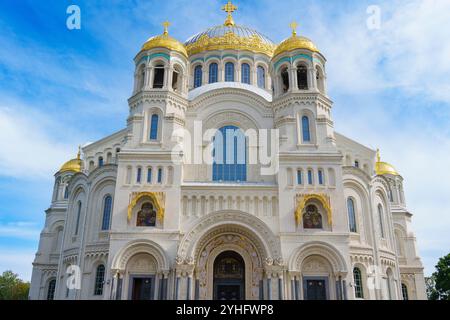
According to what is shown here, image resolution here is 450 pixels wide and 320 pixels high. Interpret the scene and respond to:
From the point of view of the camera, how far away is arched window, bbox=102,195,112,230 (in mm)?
26891

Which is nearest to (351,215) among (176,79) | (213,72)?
(176,79)

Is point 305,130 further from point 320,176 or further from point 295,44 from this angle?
point 295,44

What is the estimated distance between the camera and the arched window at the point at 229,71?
37875 millimetres

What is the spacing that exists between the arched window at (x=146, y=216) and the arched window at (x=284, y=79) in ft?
42.0

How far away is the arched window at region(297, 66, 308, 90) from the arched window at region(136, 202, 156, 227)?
13821 millimetres

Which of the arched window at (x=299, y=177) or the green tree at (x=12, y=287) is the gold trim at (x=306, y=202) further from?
the green tree at (x=12, y=287)

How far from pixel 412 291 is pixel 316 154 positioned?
1514cm

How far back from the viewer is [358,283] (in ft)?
83.8

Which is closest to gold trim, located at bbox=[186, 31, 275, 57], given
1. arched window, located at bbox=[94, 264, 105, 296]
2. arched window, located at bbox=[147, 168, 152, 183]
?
arched window, located at bbox=[147, 168, 152, 183]

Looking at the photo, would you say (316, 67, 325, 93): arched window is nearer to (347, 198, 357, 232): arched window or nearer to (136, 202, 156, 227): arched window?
(347, 198, 357, 232): arched window

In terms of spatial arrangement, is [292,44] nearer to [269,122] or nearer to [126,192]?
[269,122]

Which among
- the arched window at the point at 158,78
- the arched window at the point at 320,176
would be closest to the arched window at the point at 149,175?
the arched window at the point at 158,78

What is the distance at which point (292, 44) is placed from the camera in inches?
1187

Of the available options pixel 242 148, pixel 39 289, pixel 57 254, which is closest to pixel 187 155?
pixel 242 148
